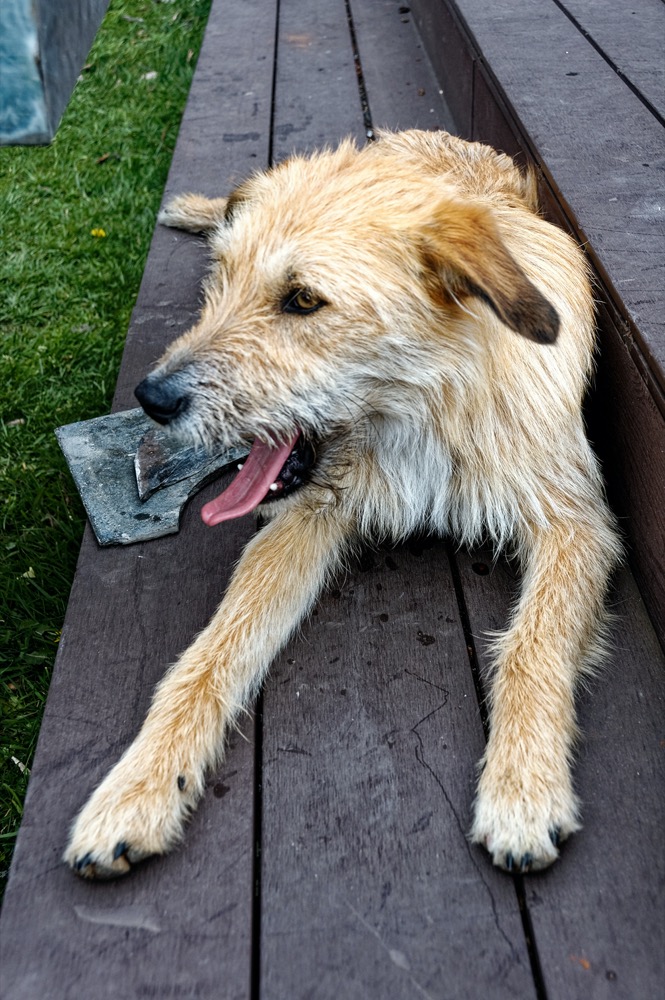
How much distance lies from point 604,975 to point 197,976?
74cm

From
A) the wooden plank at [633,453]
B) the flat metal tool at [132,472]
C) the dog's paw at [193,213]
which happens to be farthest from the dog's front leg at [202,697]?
the dog's paw at [193,213]

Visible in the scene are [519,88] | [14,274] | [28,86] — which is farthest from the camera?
[14,274]

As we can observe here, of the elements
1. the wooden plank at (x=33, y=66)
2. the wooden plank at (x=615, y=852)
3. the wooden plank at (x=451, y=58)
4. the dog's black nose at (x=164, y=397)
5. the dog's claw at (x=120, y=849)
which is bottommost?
the wooden plank at (x=615, y=852)

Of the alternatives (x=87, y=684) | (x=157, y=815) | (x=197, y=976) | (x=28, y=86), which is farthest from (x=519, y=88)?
Result: (x=197, y=976)

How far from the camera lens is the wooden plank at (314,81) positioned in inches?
179

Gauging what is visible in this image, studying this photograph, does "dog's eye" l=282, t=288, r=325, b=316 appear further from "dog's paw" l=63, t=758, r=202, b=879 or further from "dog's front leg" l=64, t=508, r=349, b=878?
"dog's paw" l=63, t=758, r=202, b=879

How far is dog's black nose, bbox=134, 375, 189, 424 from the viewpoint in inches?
80.1

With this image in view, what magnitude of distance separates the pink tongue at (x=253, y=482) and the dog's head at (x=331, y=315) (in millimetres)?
81

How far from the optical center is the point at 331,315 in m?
2.04

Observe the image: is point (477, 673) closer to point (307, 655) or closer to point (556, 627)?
point (556, 627)

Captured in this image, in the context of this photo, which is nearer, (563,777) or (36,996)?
(36,996)

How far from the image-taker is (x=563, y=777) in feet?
6.03

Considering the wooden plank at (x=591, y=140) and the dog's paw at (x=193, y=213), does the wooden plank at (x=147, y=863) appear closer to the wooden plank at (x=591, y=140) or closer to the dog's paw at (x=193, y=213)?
the dog's paw at (x=193, y=213)

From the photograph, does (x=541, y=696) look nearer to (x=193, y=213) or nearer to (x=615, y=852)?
(x=615, y=852)
